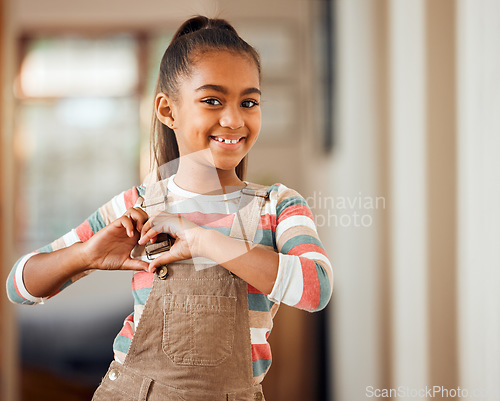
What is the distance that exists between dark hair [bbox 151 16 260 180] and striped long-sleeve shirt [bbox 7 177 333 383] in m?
0.03

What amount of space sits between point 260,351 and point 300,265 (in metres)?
0.09

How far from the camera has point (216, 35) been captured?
385 mm

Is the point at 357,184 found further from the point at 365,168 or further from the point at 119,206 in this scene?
the point at 119,206

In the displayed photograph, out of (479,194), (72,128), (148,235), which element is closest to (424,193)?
(479,194)

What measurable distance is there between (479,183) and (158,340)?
0.34m

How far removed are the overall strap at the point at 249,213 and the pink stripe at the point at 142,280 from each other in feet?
0.24

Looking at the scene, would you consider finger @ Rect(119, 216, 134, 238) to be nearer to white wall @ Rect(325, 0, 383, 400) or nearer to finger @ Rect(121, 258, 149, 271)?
finger @ Rect(121, 258, 149, 271)

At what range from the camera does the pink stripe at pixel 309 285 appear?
351mm

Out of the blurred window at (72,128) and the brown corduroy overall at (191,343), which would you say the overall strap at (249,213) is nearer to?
the brown corduroy overall at (191,343)

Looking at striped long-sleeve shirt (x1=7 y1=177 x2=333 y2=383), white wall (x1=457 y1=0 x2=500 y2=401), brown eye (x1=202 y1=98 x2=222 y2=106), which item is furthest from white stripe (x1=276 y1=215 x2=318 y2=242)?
white wall (x1=457 y1=0 x2=500 y2=401)

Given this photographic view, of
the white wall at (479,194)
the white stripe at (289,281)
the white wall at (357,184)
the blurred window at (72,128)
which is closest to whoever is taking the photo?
the white stripe at (289,281)

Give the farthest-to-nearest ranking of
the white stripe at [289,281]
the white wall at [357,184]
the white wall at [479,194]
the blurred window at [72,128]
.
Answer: the blurred window at [72,128] < the white wall at [357,184] < the white wall at [479,194] < the white stripe at [289,281]

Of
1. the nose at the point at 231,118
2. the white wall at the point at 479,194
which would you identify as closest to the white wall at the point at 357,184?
the white wall at the point at 479,194

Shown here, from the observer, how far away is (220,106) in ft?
1.23
